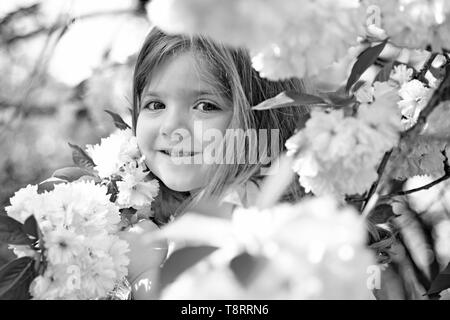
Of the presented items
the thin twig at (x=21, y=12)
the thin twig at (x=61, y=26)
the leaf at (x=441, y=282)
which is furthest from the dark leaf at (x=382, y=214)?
the thin twig at (x=21, y=12)

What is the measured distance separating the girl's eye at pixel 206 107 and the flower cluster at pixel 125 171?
0.15m

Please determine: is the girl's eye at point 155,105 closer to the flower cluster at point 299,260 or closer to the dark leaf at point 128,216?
the dark leaf at point 128,216

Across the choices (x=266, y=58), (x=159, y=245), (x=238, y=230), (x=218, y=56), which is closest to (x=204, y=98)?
(x=218, y=56)

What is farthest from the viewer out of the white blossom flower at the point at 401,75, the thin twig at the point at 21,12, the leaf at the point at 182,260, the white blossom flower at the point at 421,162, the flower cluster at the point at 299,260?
the thin twig at the point at 21,12

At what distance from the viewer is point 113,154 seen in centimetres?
112

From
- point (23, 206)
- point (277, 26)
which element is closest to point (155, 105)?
point (23, 206)

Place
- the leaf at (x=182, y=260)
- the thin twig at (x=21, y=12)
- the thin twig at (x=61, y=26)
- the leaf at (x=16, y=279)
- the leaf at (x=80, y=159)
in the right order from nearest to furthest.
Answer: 1. the leaf at (x=182, y=260)
2. the leaf at (x=16, y=279)
3. the leaf at (x=80, y=159)
4. the thin twig at (x=61, y=26)
5. the thin twig at (x=21, y=12)

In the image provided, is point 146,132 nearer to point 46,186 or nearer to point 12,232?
point 46,186

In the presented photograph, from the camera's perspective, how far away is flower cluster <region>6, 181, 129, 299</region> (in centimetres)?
73

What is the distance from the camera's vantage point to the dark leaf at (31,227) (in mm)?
717

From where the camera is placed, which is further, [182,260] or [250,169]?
[250,169]

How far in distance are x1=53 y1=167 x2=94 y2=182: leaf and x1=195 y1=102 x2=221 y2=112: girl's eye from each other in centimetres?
23

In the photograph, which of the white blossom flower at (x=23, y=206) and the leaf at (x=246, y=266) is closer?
the leaf at (x=246, y=266)

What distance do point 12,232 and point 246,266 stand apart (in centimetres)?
36
